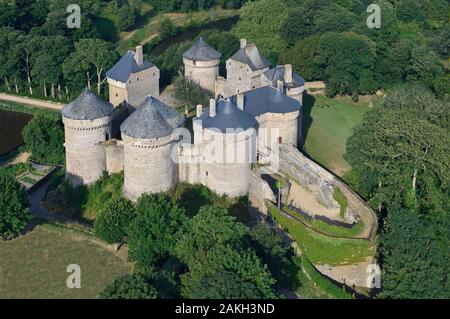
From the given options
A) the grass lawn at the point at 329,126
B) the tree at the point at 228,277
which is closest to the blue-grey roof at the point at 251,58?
the grass lawn at the point at 329,126

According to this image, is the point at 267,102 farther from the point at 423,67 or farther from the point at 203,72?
the point at 423,67

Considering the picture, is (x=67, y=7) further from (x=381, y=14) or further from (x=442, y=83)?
(x=442, y=83)

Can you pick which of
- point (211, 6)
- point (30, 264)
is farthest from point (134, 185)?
point (211, 6)

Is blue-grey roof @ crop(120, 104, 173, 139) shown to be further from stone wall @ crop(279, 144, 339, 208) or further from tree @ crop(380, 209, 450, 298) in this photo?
tree @ crop(380, 209, 450, 298)

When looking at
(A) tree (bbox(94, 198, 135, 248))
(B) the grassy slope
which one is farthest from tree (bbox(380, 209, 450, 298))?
(B) the grassy slope

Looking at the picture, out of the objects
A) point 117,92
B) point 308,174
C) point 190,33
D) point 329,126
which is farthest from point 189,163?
point 190,33

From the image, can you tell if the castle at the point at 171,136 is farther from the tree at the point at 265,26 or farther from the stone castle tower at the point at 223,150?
the tree at the point at 265,26
